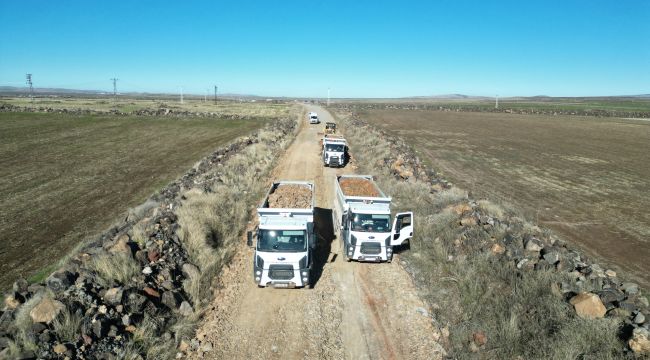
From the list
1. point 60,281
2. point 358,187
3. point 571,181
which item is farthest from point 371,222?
point 571,181

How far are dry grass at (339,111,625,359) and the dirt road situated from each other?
2.83 ft

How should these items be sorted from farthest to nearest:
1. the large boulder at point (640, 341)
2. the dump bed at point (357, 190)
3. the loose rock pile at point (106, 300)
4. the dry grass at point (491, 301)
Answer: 1. the dump bed at point (357, 190)
2. the dry grass at point (491, 301)
3. the loose rock pile at point (106, 300)
4. the large boulder at point (640, 341)

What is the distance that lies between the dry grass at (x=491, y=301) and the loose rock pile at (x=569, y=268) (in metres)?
0.23

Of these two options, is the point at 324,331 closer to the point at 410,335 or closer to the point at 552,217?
the point at 410,335

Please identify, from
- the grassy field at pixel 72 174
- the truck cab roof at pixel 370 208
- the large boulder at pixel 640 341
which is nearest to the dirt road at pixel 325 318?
the truck cab roof at pixel 370 208

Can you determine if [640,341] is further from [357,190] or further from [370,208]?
[357,190]

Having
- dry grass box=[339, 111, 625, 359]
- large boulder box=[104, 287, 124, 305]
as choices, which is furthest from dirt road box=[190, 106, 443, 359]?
large boulder box=[104, 287, 124, 305]

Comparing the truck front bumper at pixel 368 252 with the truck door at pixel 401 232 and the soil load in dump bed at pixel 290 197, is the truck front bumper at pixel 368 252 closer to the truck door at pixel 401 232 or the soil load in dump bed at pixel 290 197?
the truck door at pixel 401 232

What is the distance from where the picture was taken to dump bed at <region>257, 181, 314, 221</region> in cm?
1514

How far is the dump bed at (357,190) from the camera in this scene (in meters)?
16.9

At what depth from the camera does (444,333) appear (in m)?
11.5

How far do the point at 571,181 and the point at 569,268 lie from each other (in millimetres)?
21507

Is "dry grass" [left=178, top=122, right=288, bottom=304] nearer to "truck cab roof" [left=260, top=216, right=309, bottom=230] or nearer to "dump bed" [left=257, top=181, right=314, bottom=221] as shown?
"dump bed" [left=257, top=181, right=314, bottom=221]

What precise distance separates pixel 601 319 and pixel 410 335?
5.27m
